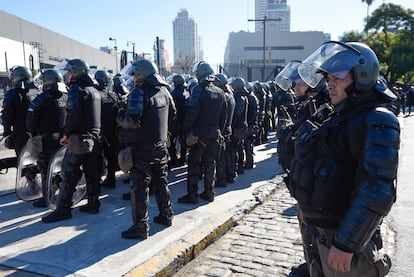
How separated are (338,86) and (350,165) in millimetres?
460

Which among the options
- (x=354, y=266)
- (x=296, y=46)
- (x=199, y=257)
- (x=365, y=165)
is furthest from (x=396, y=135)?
(x=296, y=46)

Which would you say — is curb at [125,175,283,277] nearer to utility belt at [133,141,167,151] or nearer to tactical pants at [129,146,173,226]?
tactical pants at [129,146,173,226]

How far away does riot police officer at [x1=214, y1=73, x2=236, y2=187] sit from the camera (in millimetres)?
6383

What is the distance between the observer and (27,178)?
5793mm

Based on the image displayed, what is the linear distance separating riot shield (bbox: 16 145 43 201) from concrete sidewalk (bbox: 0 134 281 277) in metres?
0.20

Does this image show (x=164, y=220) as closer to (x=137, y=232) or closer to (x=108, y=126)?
(x=137, y=232)

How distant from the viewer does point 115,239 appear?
430 cm

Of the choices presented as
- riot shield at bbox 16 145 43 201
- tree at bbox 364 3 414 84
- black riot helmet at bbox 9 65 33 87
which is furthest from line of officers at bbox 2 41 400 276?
tree at bbox 364 3 414 84

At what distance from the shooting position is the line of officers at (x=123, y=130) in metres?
4.29

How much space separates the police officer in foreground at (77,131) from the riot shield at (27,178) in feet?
3.32

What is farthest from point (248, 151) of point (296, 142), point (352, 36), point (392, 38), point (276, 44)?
point (276, 44)

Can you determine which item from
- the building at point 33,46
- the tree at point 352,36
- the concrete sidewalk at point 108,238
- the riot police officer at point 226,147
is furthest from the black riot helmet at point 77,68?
→ the tree at point 352,36

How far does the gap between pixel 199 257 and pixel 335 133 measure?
265cm

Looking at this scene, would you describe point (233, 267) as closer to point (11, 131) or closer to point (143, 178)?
point (143, 178)
